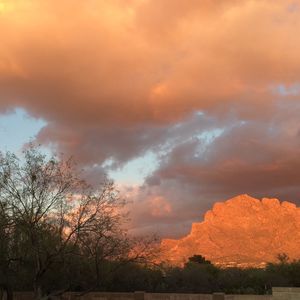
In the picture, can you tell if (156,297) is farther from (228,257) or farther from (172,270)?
(228,257)

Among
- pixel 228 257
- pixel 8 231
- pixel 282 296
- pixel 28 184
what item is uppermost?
pixel 228 257

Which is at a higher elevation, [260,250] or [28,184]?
[260,250]

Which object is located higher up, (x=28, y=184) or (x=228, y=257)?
(x=228, y=257)

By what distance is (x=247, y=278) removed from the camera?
1933 inches

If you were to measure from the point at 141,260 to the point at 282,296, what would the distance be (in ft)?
24.6

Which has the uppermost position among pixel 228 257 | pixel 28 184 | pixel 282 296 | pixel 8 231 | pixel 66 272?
pixel 228 257

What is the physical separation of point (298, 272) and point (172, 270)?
41.1 feet

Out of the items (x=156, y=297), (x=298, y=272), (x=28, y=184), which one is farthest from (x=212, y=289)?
(x=28, y=184)

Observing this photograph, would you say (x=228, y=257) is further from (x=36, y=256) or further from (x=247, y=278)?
(x=36, y=256)

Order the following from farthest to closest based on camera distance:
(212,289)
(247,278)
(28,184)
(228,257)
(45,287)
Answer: (228,257), (247,278), (212,289), (45,287), (28,184)

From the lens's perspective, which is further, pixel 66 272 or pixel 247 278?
pixel 247 278

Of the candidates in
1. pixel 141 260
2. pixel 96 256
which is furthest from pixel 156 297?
pixel 96 256

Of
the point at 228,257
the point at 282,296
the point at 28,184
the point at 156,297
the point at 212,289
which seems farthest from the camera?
the point at 228,257

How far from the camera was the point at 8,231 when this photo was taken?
93.4 feet
